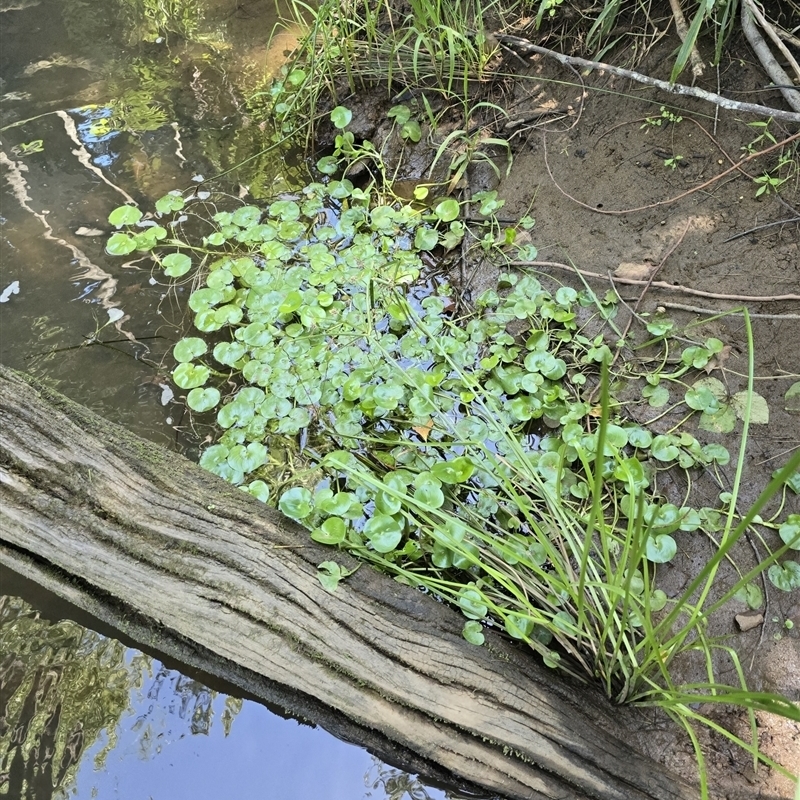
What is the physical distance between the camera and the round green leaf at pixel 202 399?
2119 mm

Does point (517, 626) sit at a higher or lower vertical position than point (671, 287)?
lower

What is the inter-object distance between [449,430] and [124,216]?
1.80 m

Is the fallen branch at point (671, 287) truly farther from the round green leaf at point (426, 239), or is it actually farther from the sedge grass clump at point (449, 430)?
the round green leaf at point (426, 239)

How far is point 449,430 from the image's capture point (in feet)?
6.29

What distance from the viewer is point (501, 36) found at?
9.21ft

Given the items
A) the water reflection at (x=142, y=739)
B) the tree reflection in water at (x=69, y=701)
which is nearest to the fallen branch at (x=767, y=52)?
the water reflection at (x=142, y=739)

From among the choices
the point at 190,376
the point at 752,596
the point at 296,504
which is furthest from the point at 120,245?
the point at 752,596

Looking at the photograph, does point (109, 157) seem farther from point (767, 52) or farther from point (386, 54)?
point (767, 52)

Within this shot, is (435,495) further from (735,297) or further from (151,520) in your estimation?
(735,297)

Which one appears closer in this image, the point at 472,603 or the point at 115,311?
the point at 472,603

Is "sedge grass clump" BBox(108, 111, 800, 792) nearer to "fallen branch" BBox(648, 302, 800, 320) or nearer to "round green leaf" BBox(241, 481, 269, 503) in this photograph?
"round green leaf" BBox(241, 481, 269, 503)

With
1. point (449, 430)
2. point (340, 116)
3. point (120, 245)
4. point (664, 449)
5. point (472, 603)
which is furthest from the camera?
point (340, 116)

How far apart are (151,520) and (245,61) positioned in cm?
307

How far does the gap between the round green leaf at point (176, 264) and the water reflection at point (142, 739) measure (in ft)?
4.67
